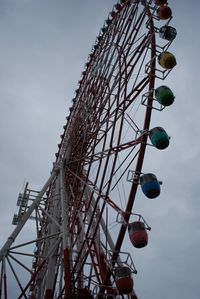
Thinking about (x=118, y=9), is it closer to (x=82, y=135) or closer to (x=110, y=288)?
(x=82, y=135)

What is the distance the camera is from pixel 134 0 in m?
13.3

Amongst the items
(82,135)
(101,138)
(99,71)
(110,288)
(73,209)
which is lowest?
(110,288)

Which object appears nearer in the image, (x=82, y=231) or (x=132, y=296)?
(x=132, y=296)

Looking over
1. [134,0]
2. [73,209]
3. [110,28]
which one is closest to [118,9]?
[110,28]

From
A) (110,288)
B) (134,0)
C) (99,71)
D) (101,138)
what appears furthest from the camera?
(99,71)

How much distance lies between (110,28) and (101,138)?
5.75m

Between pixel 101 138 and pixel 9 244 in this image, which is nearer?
pixel 9 244

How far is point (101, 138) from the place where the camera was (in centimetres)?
1210

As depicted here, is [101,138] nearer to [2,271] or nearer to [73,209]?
[73,209]

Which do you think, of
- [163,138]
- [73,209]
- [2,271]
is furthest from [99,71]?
[2,271]

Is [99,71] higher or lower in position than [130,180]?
higher

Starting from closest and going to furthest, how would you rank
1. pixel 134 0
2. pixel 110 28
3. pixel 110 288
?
pixel 110 288, pixel 134 0, pixel 110 28

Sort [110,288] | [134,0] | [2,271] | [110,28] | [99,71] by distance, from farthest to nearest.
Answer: [110,28] → [99,71] → [134,0] → [2,271] → [110,288]

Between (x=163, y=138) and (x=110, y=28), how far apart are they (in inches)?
328
